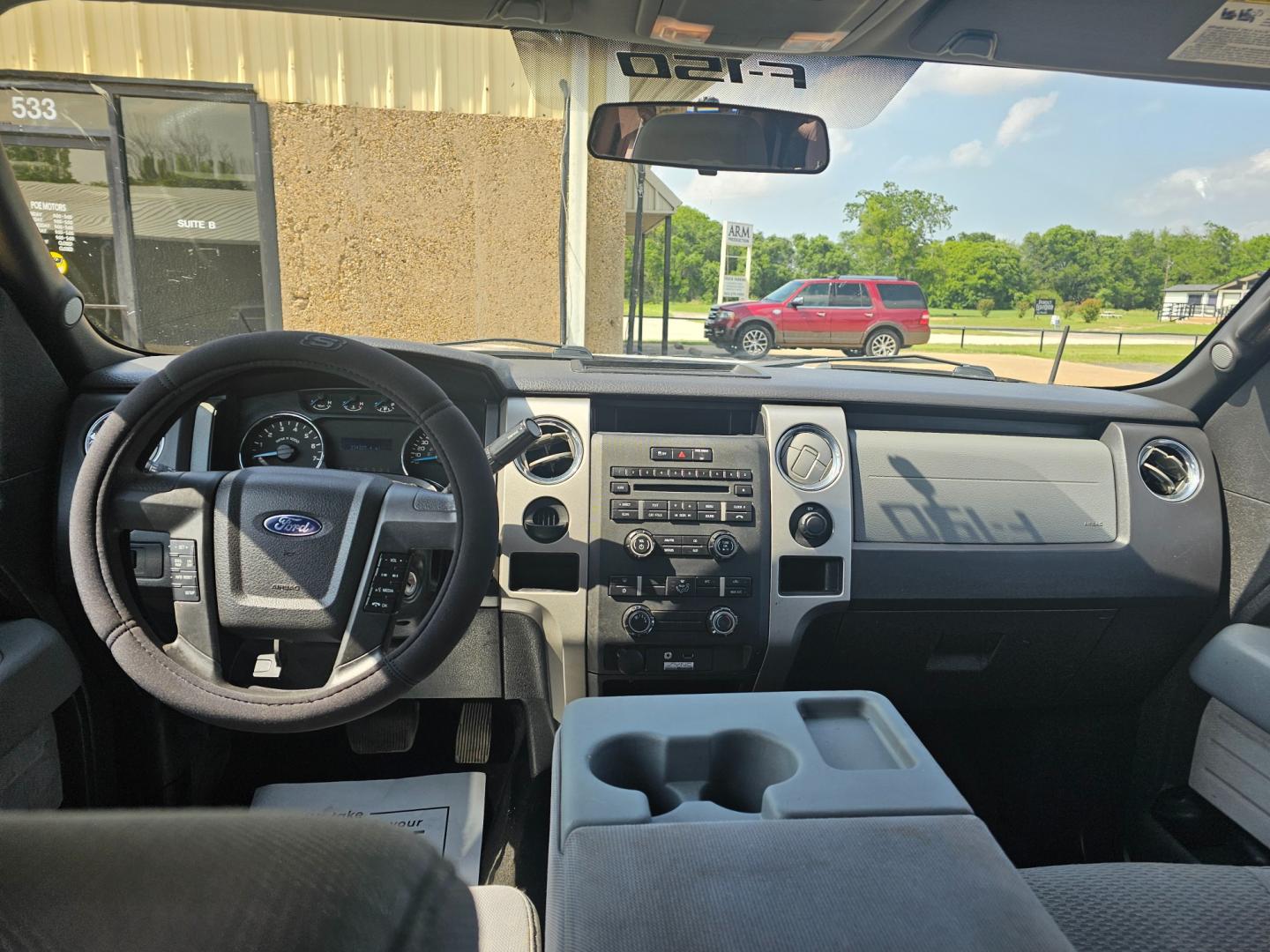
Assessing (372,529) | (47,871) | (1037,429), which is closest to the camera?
(47,871)

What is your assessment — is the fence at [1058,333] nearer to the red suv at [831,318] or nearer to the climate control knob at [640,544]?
the red suv at [831,318]

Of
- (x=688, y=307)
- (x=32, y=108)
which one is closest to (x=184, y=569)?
(x=688, y=307)

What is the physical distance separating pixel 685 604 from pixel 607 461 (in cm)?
44

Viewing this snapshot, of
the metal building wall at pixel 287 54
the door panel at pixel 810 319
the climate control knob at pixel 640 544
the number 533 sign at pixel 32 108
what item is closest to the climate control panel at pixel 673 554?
the climate control knob at pixel 640 544

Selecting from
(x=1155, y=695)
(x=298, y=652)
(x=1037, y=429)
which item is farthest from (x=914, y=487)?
(x=298, y=652)

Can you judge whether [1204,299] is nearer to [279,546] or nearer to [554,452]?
[554,452]

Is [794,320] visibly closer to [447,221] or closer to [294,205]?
[447,221]

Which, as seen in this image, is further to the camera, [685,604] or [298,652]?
[685,604]

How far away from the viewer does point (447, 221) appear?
393cm

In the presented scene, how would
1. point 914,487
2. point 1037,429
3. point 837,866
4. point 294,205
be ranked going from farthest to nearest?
point 294,205 → point 1037,429 → point 914,487 → point 837,866

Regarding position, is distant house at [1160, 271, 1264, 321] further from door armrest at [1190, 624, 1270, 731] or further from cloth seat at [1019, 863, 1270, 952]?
cloth seat at [1019, 863, 1270, 952]

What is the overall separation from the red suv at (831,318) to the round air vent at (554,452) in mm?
617

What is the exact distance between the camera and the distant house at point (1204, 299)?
2.48 meters

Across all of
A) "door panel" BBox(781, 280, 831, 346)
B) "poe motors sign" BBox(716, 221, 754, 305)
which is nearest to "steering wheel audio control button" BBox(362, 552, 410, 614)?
"poe motors sign" BBox(716, 221, 754, 305)
